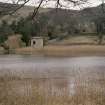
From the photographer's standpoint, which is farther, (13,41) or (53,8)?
(13,41)

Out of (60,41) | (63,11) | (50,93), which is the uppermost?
(63,11)

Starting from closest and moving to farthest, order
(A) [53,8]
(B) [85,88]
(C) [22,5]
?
1. (C) [22,5]
2. (A) [53,8]
3. (B) [85,88]

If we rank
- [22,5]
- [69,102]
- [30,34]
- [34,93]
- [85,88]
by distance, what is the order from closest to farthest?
[22,5], [69,102], [34,93], [85,88], [30,34]

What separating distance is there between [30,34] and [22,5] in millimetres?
50372

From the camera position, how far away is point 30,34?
58312mm

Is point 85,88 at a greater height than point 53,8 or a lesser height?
lesser

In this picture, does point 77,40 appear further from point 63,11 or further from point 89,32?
point 63,11

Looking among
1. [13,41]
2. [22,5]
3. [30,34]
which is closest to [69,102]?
[22,5]

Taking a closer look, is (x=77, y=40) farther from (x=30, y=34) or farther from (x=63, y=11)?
(x=63, y=11)

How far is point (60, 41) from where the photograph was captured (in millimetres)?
59594

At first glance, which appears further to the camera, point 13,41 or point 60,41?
point 60,41

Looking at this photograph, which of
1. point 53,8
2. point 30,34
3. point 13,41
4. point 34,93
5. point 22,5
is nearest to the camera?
point 22,5

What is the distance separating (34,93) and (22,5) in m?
3.58

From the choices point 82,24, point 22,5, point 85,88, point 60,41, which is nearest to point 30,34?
point 60,41
